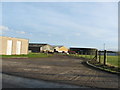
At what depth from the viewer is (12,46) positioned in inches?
1489

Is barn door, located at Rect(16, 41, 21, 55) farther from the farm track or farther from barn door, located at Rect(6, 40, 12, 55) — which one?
the farm track

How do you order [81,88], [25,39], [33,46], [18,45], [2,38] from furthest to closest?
[33,46] → [25,39] → [18,45] → [2,38] → [81,88]

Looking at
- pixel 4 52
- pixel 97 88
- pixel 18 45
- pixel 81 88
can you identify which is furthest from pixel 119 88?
pixel 18 45

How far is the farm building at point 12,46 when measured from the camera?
34956 mm

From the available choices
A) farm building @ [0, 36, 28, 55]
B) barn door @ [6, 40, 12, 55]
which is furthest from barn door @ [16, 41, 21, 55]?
barn door @ [6, 40, 12, 55]

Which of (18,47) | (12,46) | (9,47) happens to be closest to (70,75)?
(9,47)

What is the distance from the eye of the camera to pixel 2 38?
3494 centimetres

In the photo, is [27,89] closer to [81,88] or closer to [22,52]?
[81,88]

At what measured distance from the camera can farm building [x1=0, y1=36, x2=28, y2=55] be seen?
3496cm

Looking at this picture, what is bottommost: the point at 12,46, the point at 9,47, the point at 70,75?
the point at 70,75

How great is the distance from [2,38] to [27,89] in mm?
31379

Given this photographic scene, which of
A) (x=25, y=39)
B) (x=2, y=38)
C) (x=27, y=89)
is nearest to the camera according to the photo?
(x=27, y=89)

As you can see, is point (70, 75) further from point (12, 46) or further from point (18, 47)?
point (18, 47)

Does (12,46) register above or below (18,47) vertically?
above
